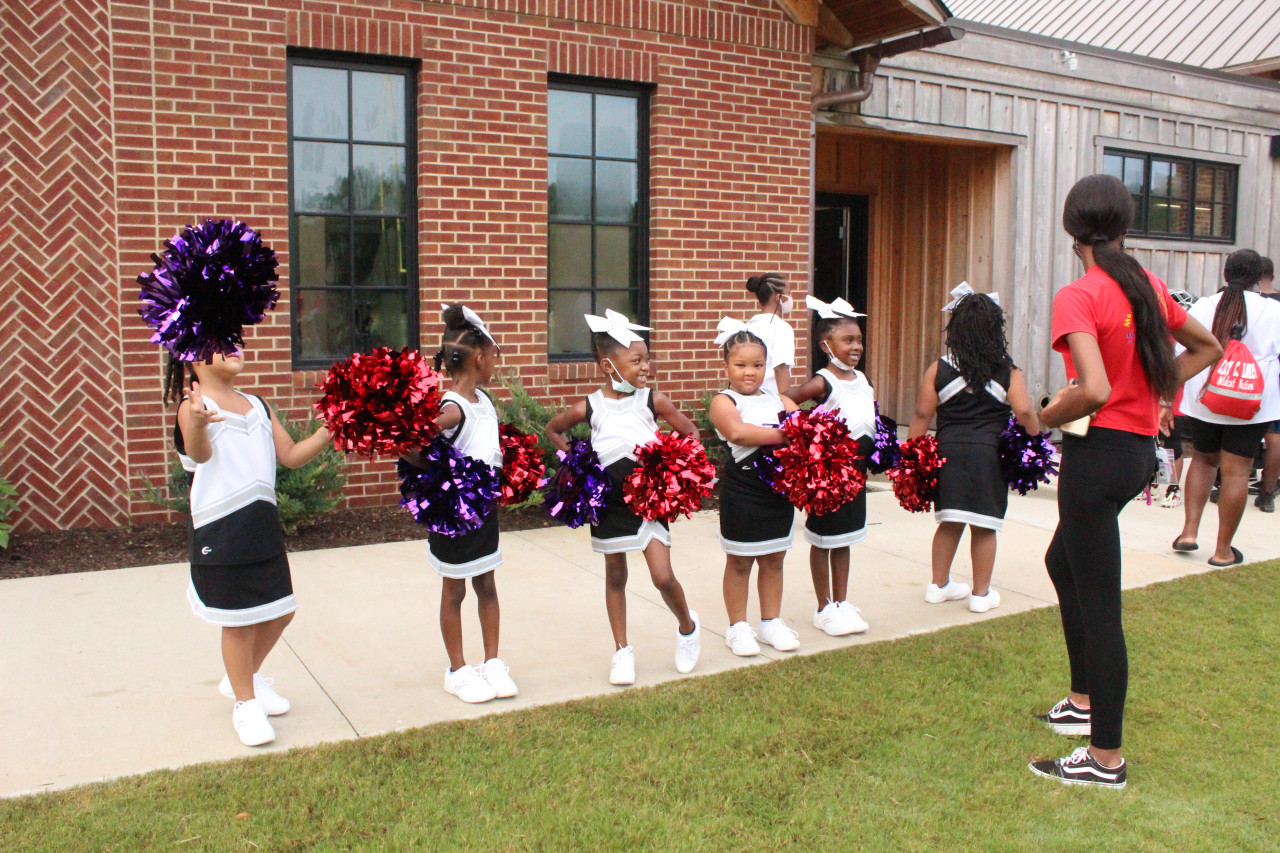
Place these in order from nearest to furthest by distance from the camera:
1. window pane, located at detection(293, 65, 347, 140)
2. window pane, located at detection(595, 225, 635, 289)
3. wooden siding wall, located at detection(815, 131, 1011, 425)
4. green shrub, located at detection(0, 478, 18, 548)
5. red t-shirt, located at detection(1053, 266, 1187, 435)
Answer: red t-shirt, located at detection(1053, 266, 1187, 435), green shrub, located at detection(0, 478, 18, 548), window pane, located at detection(293, 65, 347, 140), window pane, located at detection(595, 225, 635, 289), wooden siding wall, located at detection(815, 131, 1011, 425)

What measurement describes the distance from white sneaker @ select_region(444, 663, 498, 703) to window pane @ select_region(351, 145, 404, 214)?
162 inches

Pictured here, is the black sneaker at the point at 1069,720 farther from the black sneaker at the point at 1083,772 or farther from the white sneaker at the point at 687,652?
the white sneaker at the point at 687,652

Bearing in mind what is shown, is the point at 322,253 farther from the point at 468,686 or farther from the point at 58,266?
the point at 468,686

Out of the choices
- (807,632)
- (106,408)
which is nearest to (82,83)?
(106,408)

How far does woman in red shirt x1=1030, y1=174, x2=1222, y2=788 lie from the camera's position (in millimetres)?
3559

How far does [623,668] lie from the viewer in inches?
180

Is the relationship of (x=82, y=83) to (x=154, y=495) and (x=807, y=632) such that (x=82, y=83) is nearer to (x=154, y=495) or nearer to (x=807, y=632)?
(x=154, y=495)

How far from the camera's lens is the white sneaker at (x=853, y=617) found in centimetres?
530

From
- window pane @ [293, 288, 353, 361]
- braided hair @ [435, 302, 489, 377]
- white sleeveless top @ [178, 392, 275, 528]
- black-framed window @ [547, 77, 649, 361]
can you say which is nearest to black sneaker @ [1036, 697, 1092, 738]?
braided hair @ [435, 302, 489, 377]

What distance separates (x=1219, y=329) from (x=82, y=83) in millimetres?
7120

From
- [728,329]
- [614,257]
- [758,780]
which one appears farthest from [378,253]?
[758,780]

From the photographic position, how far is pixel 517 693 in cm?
445

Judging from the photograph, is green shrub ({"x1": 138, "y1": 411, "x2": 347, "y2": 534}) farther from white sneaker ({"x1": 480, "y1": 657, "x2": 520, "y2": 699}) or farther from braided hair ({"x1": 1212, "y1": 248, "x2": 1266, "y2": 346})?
braided hair ({"x1": 1212, "y1": 248, "x2": 1266, "y2": 346})

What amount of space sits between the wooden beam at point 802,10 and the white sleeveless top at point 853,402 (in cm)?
453
